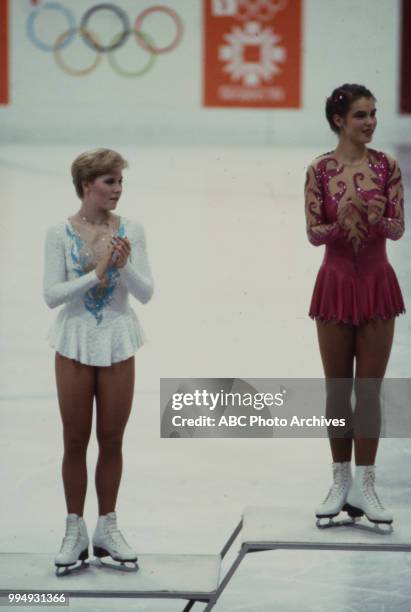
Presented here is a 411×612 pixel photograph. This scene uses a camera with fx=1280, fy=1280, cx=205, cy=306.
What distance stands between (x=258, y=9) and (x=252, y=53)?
0.69 meters

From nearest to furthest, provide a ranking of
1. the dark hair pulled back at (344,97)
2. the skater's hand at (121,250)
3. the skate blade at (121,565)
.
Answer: the skater's hand at (121,250), the skate blade at (121,565), the dark hair pulled back at (344,97)

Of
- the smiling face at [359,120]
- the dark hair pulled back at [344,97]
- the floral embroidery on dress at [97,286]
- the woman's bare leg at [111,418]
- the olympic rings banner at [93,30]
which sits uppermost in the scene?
the olympic rings banner at [93,30]

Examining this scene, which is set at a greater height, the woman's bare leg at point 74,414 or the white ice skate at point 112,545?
the woman's bare leg at point 74,414

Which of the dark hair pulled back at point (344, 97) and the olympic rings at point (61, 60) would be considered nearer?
the dark hair pulled back at point (344, 97)

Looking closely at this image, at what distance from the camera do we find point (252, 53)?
20.2 m

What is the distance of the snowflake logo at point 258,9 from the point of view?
20125 millimetres

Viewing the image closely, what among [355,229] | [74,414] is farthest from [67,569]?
[355,229]

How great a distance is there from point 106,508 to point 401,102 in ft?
55.3

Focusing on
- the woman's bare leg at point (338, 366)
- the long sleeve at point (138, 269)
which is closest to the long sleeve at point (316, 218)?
the woman's bare leg at point (338, 366)

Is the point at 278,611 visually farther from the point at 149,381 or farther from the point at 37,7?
the point at 37,7

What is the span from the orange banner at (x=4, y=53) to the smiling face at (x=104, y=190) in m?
16.5

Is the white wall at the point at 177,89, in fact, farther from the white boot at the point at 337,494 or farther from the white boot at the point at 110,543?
the white boot at the point at 110,543

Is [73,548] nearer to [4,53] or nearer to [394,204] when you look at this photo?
[394,204]

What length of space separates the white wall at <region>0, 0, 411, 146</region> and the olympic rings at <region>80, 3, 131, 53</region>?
0.10 m
